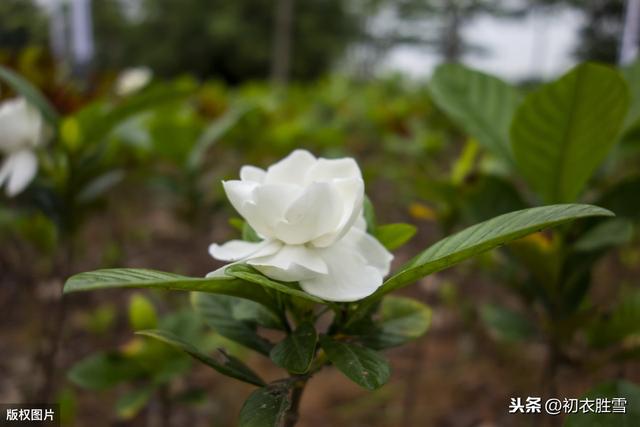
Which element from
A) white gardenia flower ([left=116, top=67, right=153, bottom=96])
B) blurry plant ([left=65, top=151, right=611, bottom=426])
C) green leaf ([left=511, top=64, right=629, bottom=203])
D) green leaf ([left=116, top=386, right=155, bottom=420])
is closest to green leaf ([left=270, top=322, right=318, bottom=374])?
blurry plant ([left=65, top=151, right=611, bottom=426])

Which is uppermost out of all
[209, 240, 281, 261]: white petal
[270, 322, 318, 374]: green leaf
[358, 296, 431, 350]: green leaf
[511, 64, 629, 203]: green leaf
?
[511, 64, 629, 203]: green leaf

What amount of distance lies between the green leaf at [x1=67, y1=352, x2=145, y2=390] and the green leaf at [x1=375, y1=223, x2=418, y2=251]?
24.3 inches

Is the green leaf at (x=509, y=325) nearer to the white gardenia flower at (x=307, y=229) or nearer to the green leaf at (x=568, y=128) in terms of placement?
the green leaf at (x=568, y=128)

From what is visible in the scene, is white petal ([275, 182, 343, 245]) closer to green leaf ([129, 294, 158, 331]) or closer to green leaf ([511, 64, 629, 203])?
green leaf ([511, 64, 629, 203])

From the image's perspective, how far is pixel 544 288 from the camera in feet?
3.07

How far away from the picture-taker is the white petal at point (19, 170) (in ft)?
3.16

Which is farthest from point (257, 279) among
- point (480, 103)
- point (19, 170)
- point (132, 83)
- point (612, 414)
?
point (132, 83)

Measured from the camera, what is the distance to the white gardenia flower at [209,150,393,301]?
518 millimetres

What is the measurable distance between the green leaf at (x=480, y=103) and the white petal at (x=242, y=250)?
0.46 metres

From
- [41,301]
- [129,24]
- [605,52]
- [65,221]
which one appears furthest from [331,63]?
[65,221]

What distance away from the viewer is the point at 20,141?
3.30ft

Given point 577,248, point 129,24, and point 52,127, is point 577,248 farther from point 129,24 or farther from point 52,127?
point 129,24

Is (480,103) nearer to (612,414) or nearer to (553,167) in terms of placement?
(553,167)

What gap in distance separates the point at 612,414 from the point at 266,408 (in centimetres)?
41
